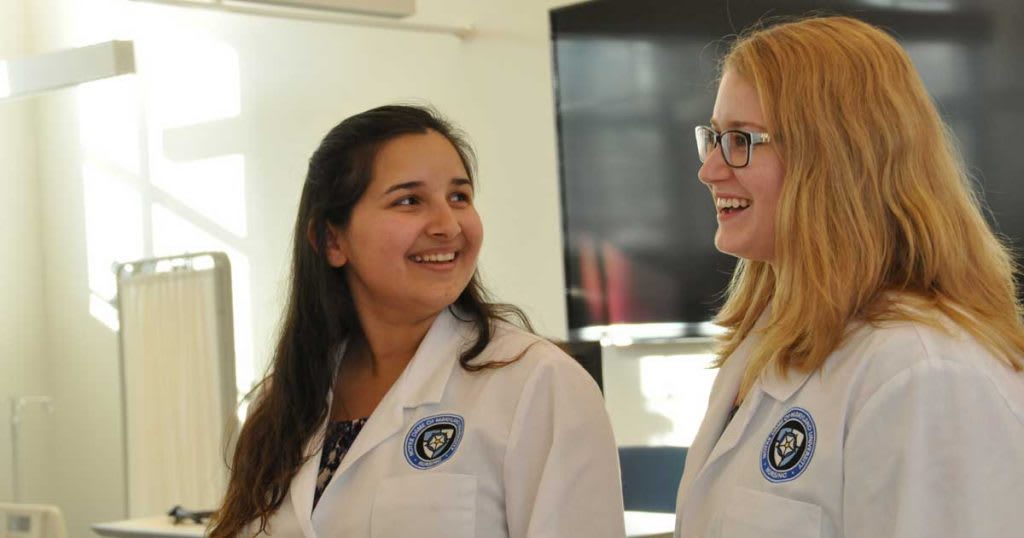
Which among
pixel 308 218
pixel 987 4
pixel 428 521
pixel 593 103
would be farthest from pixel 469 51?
pixel 428 521

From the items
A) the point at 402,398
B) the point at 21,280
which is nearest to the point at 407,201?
the point at 402,398

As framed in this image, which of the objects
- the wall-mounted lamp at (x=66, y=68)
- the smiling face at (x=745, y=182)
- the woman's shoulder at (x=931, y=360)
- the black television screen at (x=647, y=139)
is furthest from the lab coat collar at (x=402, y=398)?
the black television screen at (x=647, y=139)

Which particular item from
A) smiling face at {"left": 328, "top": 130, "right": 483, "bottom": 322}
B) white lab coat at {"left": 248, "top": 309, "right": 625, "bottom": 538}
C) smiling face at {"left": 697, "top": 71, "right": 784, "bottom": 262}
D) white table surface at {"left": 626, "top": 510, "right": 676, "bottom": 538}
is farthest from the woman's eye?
white table surface at {"left": 626, "top": 510, "right": 676, "bottom": 538}

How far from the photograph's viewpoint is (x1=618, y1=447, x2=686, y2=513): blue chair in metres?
4.29

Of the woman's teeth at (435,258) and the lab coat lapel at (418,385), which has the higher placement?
the woman's teeth at (435,258)

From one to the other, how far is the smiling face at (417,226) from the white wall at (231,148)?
9.20 ft

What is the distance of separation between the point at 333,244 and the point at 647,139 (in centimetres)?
321

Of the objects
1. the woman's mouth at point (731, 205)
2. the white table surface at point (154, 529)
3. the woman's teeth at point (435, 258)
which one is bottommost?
the white table surface at point (154, 529)

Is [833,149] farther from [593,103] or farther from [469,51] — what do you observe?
[469,51]

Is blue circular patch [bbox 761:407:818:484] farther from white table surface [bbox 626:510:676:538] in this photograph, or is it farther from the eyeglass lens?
white table surface [bbox 626:510:676:538]

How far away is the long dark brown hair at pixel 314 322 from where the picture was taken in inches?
86.3

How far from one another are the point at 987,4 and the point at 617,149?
5.27 ft

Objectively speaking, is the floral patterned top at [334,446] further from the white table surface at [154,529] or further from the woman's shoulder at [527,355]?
the white table surface at [154,529]

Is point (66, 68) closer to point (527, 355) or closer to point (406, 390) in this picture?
point (406, 390)
